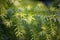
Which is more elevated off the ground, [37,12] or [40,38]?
[37,12]

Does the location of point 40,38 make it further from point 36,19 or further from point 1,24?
point 1,24

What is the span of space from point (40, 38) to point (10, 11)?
0.24 metres

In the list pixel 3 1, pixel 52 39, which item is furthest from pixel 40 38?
pixel 3 1

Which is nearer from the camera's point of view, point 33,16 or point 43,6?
point 33,16

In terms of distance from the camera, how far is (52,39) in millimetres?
1005

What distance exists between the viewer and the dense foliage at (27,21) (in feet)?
3.06

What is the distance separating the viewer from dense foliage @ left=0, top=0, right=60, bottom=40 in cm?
93

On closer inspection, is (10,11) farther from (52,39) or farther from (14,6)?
(52,39)

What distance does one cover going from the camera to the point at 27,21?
922 millimetres

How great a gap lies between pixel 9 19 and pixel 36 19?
0.51 feet

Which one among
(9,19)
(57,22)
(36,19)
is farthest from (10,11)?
(57,22)

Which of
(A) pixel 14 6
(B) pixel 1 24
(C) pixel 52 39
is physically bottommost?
(C) pixel 52 39

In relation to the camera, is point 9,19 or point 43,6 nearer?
point 9,19

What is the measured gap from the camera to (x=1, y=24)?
3.23 ft
